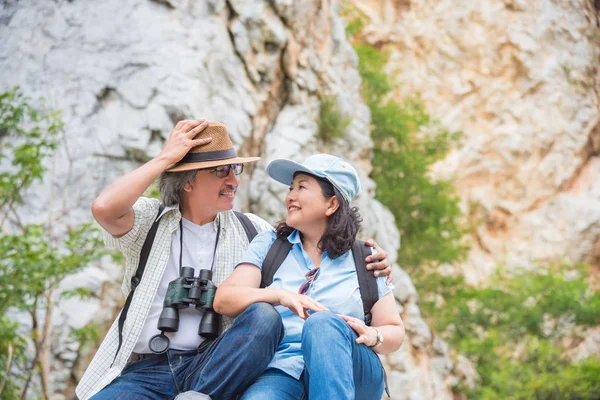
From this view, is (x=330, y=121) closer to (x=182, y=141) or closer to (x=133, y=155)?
(x=133, y=155)

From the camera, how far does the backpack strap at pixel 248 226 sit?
130 inches

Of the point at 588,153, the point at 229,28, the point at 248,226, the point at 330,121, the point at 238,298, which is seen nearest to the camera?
the point at 238,298

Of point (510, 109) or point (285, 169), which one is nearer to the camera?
point (285, 169)

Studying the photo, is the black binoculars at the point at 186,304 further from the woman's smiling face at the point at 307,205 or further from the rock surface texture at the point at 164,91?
the rock surface texture at the point at 164,91

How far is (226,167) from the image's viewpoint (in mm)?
3104

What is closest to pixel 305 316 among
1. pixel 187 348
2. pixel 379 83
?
pixel 187 348

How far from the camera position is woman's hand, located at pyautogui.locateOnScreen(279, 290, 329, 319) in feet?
8.31

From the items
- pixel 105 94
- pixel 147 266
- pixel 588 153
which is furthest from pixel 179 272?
pixel 588 153

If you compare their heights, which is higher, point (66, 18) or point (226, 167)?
point (226, 167)

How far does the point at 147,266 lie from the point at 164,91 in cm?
809

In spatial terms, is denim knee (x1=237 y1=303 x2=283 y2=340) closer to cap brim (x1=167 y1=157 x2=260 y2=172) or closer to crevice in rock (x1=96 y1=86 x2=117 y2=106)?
A: cap brim (x1=167 y1=157 x2=260 y2=172)

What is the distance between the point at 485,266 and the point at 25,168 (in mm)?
20472

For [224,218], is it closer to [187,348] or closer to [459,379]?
[187,348]

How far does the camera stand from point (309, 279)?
2.84m
